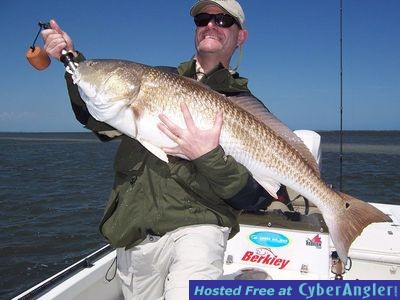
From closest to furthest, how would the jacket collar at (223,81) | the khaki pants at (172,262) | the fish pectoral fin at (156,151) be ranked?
1. the khaki pants at (172,262)
2. the fish pectoral fin at (156,151)
3. the jacket collar at (223,81)

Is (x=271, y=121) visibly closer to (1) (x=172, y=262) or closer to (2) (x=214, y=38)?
(2) (x=214, y=38)

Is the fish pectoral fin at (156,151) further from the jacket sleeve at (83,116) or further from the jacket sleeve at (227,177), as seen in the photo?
the jacket sleeve at (83,116)

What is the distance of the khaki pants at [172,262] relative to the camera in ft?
9.34

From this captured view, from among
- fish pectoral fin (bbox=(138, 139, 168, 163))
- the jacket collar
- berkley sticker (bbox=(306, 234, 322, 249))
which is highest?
the jacket collar

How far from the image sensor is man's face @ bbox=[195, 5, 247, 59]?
11.8ft

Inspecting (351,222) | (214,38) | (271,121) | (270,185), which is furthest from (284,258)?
(214,38)

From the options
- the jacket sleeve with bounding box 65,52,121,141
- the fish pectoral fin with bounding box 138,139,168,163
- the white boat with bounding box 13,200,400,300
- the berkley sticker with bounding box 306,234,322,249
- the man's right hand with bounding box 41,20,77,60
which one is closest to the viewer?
the fish pectoral fin with bounding box 138,139,168,163

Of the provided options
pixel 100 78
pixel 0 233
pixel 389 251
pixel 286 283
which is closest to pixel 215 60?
pixel 100 78

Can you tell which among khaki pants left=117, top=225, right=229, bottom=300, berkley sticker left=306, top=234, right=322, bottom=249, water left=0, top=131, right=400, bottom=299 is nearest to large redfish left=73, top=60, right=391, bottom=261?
khaki pants left=117, top=225, right=229, bottom=300

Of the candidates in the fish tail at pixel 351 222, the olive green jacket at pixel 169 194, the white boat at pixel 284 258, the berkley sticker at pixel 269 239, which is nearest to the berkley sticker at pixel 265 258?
the white boat at pixel 284 258

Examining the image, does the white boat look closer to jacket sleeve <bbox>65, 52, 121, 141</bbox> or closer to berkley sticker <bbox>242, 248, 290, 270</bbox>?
berkley sticker <bbox>242, 248, 290, 270</bbox>

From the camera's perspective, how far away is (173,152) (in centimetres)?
307

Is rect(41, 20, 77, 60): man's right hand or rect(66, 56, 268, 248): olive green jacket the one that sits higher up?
rect(41, 20, 77, 60): man's right hand

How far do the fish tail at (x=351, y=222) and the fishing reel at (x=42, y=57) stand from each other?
8.25ft
